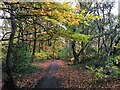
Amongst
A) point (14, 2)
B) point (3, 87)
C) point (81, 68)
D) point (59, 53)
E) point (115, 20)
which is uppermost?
point (14, 2)

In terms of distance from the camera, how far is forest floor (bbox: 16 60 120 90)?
8.74 feet

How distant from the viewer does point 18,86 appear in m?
2.73

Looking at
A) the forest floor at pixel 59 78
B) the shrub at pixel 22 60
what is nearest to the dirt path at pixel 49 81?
the forest floor at pixel 59 78

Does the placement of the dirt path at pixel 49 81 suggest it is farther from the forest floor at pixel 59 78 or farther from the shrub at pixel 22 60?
the shrub at pixel 22 60

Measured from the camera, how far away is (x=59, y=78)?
106 inches

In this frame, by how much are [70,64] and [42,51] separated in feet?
1.14

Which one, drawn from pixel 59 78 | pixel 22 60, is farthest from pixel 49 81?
pixel 22 60

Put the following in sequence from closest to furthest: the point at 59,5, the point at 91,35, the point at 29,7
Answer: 1. the point at 59,5
2. the point at 29,7
3. the point at 91,35

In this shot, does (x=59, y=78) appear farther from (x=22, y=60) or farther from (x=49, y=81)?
(x=22, y=60)

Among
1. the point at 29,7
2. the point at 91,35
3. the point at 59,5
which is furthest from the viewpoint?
the point at 91,35

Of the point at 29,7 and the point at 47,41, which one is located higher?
the point at 29,7

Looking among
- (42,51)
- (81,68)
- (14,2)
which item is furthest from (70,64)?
(14,2)

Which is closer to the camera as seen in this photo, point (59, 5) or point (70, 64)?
point (59, 5)

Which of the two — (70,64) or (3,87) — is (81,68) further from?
(3,87)
